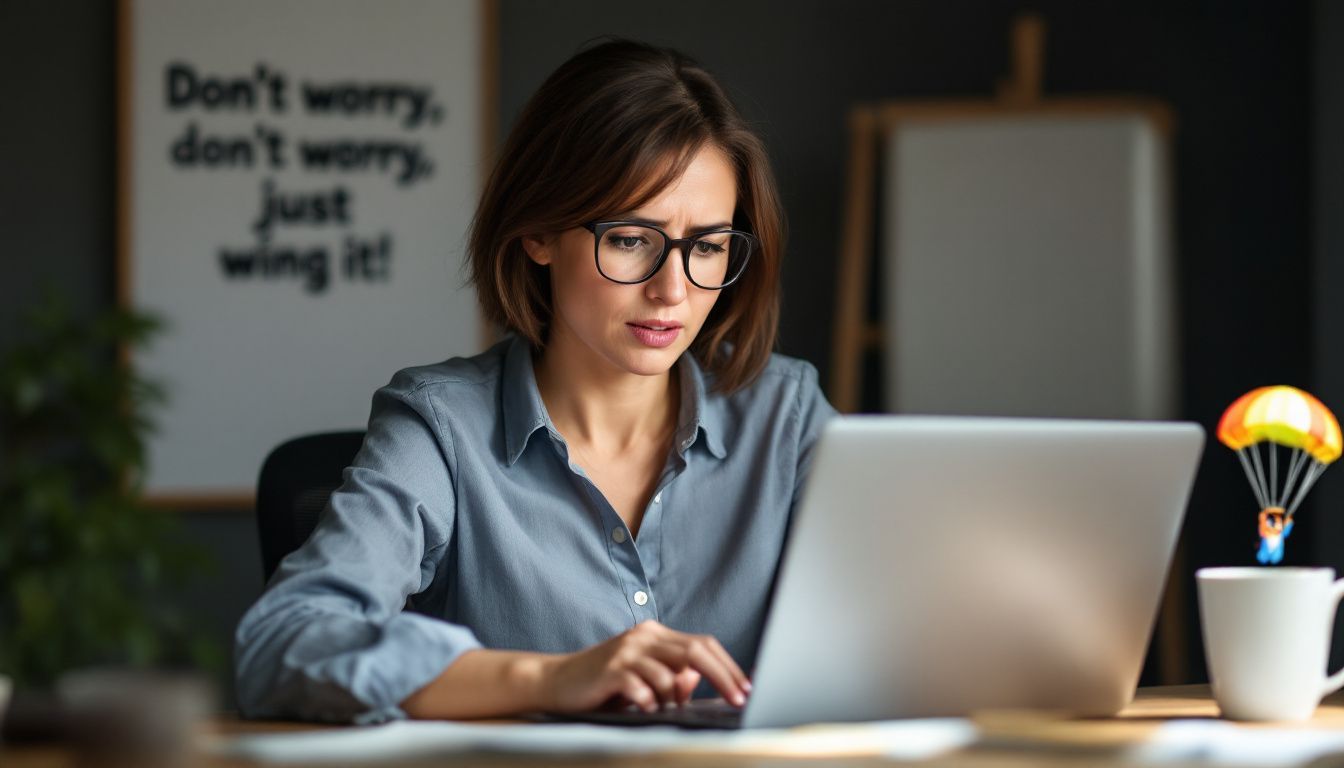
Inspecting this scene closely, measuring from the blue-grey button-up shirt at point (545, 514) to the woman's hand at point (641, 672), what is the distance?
262 mm

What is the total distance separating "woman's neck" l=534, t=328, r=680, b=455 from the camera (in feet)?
5.38

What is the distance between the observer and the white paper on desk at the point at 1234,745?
936 millimetres

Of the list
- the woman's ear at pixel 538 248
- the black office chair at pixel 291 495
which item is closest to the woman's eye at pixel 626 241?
the woman's ear at pixel 538 248

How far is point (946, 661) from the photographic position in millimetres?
1066

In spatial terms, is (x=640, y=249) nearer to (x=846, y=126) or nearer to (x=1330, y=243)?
(x=1330, y=243)

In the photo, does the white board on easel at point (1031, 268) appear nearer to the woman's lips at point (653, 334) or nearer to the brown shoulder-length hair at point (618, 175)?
the brown shoulder-length hair at point (618, 175)

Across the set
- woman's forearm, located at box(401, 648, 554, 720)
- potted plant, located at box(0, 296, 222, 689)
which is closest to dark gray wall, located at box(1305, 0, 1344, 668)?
woman's forearm, located at box(401, 648, 554, 720)

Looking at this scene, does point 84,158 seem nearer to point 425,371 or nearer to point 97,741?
point 425,371

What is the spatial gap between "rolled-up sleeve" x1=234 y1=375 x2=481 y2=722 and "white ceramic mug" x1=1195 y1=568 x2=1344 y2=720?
1.91 feet

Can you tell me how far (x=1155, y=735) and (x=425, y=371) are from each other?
85cm

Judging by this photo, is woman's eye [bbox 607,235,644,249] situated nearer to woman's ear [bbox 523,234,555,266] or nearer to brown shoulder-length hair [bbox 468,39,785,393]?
brown shoulder-length hair [bbox 468,39,785,393]

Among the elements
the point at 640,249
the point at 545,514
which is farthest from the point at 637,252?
the point at 545,514

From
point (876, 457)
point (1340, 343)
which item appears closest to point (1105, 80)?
point (1340, 343)

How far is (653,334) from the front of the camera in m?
1.52
